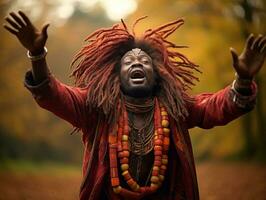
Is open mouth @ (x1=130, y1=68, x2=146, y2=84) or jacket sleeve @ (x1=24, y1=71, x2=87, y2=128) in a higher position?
open mouth @ (x1=130, y1=68, x2=146, y2=84)

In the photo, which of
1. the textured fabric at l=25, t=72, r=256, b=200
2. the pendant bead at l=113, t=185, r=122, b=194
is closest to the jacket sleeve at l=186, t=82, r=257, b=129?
the textured fabric at l=25, t=72, r=256, b=200

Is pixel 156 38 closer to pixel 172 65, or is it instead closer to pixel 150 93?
pixel 172 65

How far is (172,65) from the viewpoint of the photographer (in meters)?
1.97

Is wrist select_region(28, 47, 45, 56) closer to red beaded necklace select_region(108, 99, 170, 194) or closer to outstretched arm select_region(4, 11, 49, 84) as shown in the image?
outstretched arm select_region(4, 11, 49, 84)

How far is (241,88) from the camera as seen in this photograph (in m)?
1.68

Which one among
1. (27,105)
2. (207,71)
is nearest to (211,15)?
(207,71)

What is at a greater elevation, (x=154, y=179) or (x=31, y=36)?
(x=31, y=36)

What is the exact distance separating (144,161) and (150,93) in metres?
0.27

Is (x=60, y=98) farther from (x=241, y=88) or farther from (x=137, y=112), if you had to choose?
(x=241, y=88)

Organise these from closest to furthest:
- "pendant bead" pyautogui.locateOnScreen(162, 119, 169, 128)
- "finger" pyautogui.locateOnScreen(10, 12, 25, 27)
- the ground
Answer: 1. "finger" pyautogui.locateOnScreen(10, 12, 25, 27)
2. "pendant bead" pyautogui.locateOnScreen(162, 119, 169, 128)
3. the ground

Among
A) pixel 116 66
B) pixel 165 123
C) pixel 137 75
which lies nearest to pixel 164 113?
pixel 165 123

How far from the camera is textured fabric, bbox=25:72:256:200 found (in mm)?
1732

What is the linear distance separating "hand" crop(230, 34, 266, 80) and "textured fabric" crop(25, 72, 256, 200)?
0.08 metres

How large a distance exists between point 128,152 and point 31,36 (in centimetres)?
55
